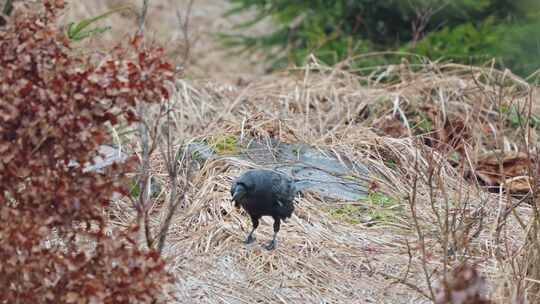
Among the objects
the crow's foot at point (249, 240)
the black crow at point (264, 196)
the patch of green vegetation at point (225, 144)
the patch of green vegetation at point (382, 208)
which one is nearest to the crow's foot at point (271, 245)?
the black crow at point (264, 196)

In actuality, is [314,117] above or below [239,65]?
above

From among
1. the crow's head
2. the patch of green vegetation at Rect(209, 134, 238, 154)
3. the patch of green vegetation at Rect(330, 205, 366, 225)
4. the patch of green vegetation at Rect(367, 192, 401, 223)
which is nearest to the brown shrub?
the crow's head

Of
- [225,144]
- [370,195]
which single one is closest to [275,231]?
[370,195]

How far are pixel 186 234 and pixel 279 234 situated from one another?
0.51 metres

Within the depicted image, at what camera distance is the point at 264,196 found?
4.76 meters

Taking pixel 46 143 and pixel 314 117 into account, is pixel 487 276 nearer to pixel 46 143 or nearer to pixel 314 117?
pixel 46 143

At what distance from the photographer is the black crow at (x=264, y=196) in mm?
4754

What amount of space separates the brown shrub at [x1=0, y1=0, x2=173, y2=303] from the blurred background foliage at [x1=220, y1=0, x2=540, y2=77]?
15.6ft

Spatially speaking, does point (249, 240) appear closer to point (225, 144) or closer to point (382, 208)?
point (382, 208)

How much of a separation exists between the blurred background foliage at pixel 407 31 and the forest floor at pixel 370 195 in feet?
1.52

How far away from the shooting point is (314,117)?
7074 mm

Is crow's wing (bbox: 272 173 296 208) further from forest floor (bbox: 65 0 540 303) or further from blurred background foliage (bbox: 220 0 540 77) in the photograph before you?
blurred background foliage (bbox: 220 0 540 77)

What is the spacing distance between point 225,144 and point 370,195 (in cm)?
107

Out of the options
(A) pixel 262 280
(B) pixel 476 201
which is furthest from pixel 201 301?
(B) pixel 476 201
